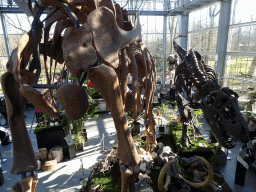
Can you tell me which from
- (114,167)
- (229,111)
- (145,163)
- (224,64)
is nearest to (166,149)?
(145,163)

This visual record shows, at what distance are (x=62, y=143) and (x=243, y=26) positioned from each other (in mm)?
8437

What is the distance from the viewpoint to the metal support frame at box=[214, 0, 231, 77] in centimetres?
827

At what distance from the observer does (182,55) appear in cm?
621

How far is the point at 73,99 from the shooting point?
1477mm

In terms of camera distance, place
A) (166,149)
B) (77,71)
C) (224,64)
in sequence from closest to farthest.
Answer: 1. (77,71)
2. (166,149)
3. (224,64)

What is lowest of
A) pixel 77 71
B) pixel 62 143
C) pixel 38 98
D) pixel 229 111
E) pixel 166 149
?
pixel 62 143

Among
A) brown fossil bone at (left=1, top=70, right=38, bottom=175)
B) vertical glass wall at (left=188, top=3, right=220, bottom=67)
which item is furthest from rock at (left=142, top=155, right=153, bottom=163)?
vertical glass wall at (left=188, top=3, right=220, bottom=67)

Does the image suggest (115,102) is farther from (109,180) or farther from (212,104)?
(109,180)

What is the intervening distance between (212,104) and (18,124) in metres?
3.58

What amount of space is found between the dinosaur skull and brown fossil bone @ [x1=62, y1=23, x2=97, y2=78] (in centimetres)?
316

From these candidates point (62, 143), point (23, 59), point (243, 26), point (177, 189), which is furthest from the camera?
point (243, 26)

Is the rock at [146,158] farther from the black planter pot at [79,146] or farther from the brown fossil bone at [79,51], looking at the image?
the brown fossil bone at [79,51]

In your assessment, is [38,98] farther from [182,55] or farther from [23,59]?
[182,55]

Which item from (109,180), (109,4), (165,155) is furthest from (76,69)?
(165,155)
